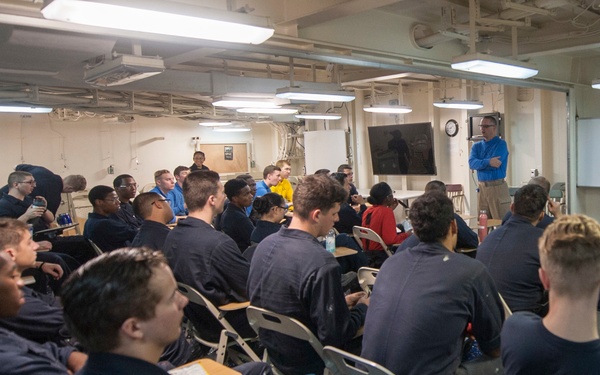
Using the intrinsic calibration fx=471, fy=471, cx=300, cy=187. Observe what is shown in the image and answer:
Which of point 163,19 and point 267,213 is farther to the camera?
point 267,213

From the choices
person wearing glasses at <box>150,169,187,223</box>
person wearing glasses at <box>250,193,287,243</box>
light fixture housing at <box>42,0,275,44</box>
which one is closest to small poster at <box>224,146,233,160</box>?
person wearing glasses at <box>150,169,187,223</box>

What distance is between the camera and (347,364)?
6.27 ft

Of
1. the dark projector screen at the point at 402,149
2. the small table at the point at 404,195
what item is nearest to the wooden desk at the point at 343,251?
the small table at the point at 404,195

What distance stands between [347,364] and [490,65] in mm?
3103

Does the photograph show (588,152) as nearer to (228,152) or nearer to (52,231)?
(52,231)

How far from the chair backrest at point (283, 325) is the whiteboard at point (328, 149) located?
777 centimetres

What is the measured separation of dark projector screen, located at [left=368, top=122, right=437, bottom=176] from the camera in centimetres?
882

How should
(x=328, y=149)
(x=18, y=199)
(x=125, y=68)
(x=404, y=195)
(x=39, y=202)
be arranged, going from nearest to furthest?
(x=125, y=68)
(x=39, y=202)
(x=18, y=199)
(x=404, y=195)
(x=328, y=149)

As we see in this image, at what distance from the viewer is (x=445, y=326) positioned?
1771 millimetres

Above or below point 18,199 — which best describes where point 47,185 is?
above

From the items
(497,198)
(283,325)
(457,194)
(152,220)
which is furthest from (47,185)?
(457,194)

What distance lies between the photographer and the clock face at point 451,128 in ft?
28.9

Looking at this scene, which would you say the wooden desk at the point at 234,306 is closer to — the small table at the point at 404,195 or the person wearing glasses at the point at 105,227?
the person wearing glasses at the point at 105,227

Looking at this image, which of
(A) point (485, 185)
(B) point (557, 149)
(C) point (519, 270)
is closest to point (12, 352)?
(C) point (519, 270)
